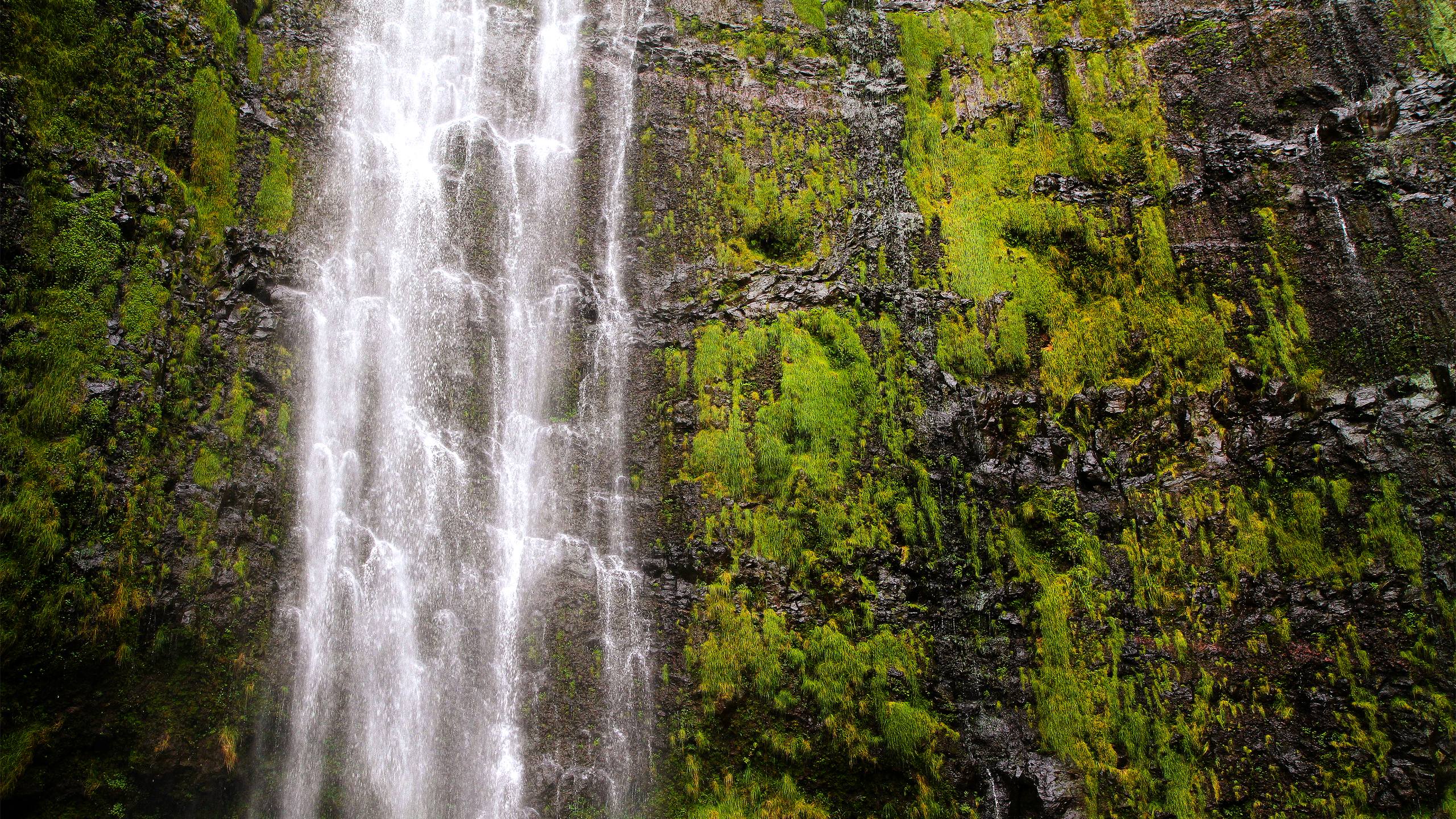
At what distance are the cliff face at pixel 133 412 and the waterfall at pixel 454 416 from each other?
2.19 ft

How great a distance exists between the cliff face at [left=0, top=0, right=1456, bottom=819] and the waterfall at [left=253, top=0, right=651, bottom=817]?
463mm

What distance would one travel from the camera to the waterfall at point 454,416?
387 inches

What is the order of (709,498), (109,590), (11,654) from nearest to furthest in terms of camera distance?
(11,654), (109,590), (709,498)

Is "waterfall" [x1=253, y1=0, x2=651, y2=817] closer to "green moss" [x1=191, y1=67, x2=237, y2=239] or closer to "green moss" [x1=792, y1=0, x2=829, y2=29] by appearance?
"green moss" [x1=191, y1=67, x2=237, y2=239]

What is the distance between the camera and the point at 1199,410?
10445 mm

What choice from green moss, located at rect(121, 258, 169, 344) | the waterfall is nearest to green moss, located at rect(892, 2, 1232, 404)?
the waterfall

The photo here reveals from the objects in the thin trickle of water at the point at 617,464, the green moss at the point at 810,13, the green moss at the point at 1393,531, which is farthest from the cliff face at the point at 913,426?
the green moss at the point at 810,13

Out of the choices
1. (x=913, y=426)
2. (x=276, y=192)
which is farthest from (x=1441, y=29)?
(x=276, y=192)

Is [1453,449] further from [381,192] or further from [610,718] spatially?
[381,192]

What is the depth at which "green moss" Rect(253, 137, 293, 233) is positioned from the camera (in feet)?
36.4

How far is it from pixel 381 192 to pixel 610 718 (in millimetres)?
8657

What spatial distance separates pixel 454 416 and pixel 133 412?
3.76 m

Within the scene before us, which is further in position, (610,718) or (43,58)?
(610,718)

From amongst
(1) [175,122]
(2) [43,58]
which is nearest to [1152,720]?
(1) [175,122]
